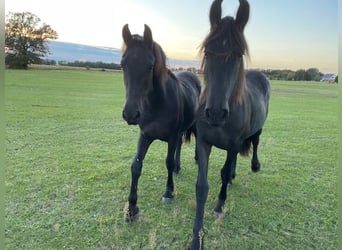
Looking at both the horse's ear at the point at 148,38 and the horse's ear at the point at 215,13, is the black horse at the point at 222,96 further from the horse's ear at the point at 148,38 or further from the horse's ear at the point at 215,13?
the horse's ear at the point at 148,38

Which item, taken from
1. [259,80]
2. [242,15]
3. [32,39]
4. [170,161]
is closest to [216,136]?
[170,161]

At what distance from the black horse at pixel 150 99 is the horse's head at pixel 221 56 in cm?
58

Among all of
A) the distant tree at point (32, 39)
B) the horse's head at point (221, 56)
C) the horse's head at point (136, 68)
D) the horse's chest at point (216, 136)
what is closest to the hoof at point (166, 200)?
the horse's chest at point (216, 136)

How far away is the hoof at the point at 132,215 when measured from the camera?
3.20 metres

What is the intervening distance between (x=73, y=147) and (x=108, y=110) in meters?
5.59

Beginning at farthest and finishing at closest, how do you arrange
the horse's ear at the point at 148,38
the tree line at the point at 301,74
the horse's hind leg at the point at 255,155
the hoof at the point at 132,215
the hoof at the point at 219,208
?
the tree line at the point at 301,74 < the horse's hind leg at the point at 255,155 < the hoof at the point at 219,208 < the hoof at the point at 132,215 < the horse's ear at the point at 148,38

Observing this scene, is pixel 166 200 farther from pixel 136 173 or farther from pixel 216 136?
pixel 216 136

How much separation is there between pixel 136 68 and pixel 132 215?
162cm

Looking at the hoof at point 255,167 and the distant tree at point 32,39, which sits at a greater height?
the distant tree at point 32,39

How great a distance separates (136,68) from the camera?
2.66 meters

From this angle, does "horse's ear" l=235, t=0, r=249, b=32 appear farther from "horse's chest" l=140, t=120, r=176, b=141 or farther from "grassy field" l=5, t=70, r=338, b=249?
"grassy field" l=5, t=70, r=338, b=249

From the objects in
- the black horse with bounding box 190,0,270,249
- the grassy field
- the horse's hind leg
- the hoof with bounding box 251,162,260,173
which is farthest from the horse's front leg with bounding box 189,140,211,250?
the hoof with bounding box 251,162,260,173

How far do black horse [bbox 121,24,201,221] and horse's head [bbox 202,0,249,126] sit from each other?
1.91 feet

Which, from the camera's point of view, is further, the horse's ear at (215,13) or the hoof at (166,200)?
the hoof at (166,200)
